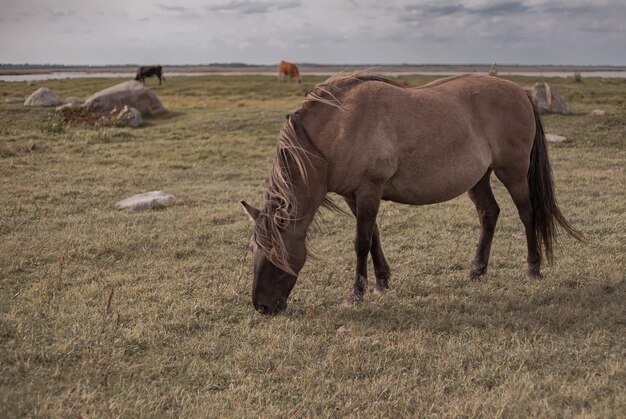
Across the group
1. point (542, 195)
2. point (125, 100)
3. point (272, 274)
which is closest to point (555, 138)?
point (542, 195)

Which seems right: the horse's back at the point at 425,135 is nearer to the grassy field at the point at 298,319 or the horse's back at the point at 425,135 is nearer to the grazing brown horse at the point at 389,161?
the grazing brown horse at the point at 389,161

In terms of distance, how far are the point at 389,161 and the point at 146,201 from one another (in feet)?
18.5

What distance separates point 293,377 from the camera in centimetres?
394

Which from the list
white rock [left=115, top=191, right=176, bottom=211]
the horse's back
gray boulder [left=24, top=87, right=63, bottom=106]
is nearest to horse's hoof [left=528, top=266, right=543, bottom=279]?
the horse's back

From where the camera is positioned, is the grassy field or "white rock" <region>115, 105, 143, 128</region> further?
"white rock" <region>115, 105, 143, 128</region>

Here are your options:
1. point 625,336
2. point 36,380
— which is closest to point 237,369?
point 36,380

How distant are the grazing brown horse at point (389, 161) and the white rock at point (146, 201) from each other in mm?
4903

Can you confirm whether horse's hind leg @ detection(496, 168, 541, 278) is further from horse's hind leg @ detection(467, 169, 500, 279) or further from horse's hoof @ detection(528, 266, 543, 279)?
horse's hind leg @ detection(467, 169, 500, 279)

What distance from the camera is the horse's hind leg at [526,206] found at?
6.18 metres

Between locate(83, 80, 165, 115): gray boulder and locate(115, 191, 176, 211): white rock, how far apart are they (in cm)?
1198

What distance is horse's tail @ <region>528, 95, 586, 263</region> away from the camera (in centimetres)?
630

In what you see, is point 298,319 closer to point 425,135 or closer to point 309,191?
point 309,191

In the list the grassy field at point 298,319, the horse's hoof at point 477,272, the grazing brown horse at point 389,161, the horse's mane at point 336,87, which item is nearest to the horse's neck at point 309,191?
the grazing brown horse at point 389,161

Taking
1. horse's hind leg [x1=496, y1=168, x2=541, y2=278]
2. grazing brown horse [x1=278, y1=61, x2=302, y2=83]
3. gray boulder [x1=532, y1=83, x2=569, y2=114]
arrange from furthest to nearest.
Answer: grazing brown horse [x1=278, y1=61, x2=302, y2=83]
gray boulder [x1=532, y1=83, x2=569, y2=114]
horse's hind leg [x1=496, y1=168, x2=541, y2=278]
